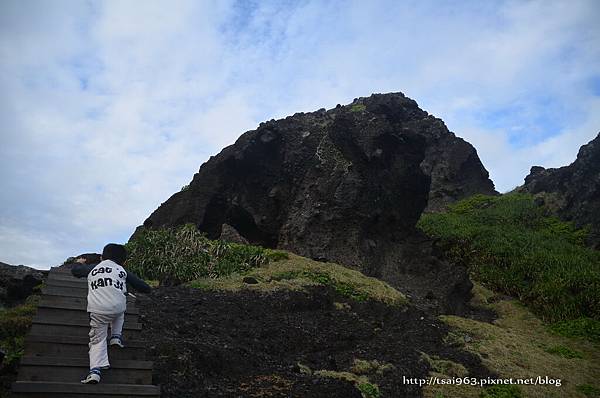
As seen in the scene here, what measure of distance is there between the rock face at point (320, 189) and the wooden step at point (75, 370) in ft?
34.8

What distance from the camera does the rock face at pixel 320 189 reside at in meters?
16.9

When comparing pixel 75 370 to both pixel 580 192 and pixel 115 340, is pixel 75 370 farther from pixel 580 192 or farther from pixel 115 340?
pixel 580 192

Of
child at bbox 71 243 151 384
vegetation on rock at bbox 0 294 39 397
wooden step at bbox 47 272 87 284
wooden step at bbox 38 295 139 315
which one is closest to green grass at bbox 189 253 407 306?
wooden step at bbox 47 272 87 284

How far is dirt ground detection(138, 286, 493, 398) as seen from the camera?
270 inches

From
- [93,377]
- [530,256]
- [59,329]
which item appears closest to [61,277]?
[59,329]

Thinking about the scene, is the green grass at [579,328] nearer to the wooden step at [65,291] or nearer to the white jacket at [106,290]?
the white jacket at [106,290]

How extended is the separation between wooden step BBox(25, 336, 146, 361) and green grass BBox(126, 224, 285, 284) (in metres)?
6.14

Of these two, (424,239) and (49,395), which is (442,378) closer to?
(49,395)

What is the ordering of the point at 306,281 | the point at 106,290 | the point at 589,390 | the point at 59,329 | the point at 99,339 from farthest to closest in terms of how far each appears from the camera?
the point at 306,281
the point at 589,390
the point at 59,329
the point at 106,290
the point at 99,339

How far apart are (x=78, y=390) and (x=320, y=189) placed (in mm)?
12888

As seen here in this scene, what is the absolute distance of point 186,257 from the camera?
559 inches

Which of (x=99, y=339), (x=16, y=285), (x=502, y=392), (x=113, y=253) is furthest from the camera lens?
(x=16, y=285)

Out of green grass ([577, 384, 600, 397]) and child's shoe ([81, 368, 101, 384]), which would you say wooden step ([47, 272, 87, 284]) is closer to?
child's shoe ([81, 368, 101, 384])

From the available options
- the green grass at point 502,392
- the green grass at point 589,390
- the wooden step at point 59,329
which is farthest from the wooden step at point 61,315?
the green grass at point 589,390
